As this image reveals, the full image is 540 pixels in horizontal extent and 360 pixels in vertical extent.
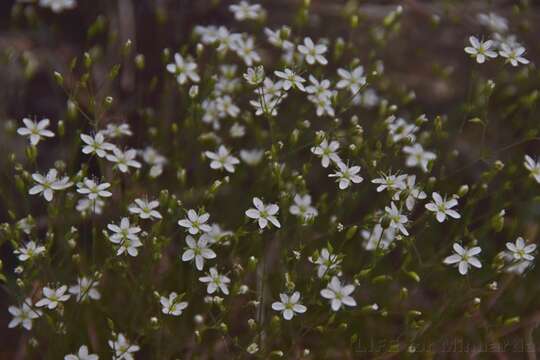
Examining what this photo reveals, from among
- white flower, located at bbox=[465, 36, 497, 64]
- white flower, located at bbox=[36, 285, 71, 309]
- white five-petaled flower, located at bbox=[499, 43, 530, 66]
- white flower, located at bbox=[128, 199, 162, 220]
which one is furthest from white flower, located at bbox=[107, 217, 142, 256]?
white five-petaled flower, located at bbox=[499, 43, 530, 66]

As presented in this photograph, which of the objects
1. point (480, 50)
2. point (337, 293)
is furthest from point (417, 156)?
point (337, 293)

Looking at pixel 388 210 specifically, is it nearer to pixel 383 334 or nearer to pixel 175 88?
pixel 383 334

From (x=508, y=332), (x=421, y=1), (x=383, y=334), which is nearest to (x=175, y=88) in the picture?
(x=421, y=1)

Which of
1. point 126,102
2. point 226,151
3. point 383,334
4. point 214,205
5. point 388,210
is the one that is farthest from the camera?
point 126,102

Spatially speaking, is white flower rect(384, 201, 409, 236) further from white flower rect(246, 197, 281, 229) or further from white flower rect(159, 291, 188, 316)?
white flower rect(159, 291, 188, 316)

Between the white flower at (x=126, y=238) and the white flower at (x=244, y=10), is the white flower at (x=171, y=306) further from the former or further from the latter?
the white flower at (x=244, y=10)

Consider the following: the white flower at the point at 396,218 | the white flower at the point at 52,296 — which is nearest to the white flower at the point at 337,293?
the white flower at the point at 396,218

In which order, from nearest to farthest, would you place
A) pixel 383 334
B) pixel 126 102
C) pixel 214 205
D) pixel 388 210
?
pixel 388 210 < pixel 383 334 < pixel 214 205 < pixel 126 102

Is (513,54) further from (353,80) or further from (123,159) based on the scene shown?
(123,159)
